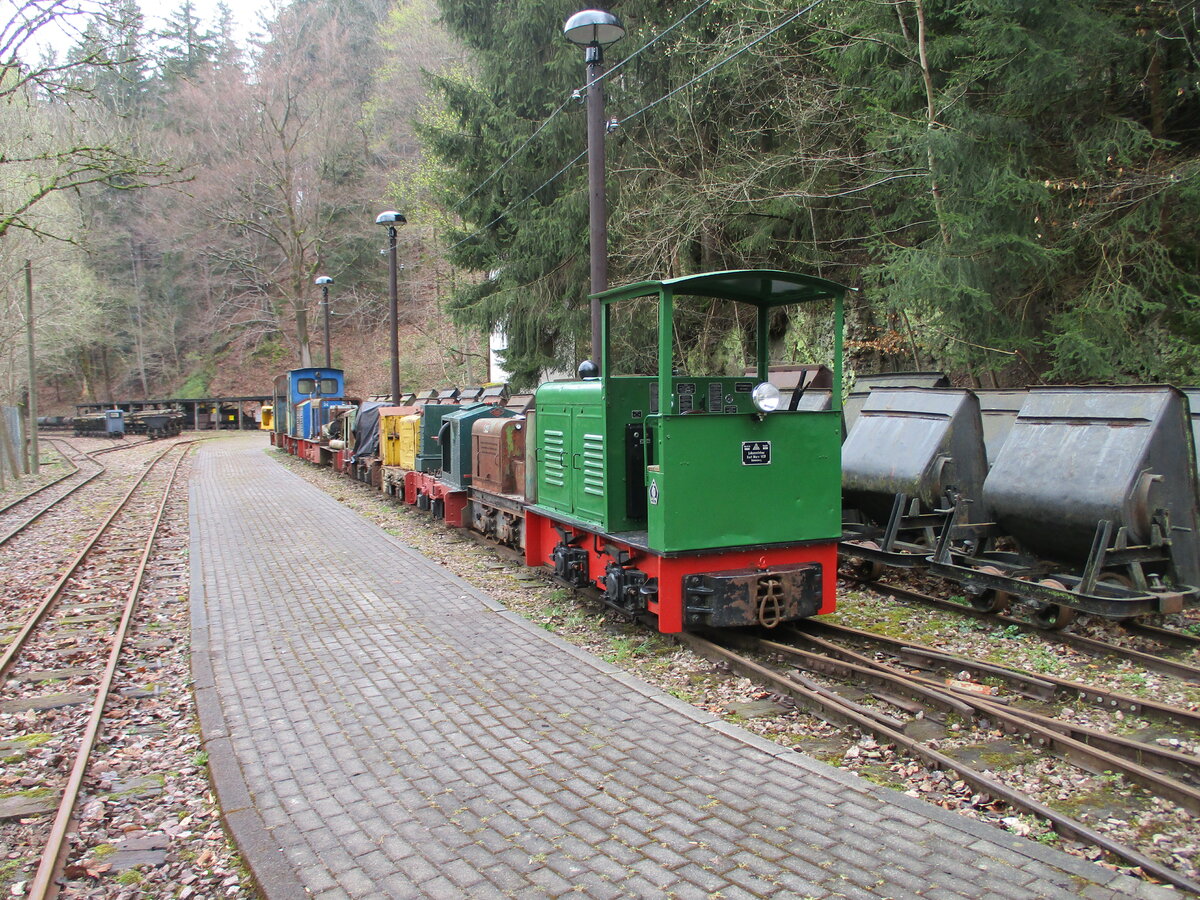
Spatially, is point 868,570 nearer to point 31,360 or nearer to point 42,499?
point 42,499

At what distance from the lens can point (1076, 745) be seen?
4.21 meters

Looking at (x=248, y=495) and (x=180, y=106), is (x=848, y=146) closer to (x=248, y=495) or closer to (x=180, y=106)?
(x=248, y=495)

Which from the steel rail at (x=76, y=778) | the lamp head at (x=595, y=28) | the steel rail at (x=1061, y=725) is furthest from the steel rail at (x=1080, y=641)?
the lamp head at (x=595, y=28)

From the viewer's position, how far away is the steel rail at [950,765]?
3.20m

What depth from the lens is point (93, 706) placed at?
546 centimetres

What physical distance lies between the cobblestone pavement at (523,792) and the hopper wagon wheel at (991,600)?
330 centimetres

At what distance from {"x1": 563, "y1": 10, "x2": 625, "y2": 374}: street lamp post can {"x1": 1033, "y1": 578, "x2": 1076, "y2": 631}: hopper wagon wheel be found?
5242 millimetres

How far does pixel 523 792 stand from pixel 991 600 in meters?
4.68

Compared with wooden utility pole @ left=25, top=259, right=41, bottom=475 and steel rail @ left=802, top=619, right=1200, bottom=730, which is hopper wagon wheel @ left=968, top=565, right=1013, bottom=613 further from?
wooden utility pole @ left=25, top=259, right=41, bottom=475

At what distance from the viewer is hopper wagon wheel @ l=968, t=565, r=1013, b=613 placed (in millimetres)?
6793

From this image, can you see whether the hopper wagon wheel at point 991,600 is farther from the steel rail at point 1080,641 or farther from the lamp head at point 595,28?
the lamp head at point 595,28

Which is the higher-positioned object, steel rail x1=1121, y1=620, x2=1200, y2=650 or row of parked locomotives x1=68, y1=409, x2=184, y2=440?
row of parked locomotives x1=68, y1=409, x2=184, y2=440

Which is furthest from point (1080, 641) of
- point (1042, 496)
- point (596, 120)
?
point (596, 120)

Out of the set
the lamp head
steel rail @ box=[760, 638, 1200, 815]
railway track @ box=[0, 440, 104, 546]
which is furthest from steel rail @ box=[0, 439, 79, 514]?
steel rail @ box=[760, 638, 1200, 815]
